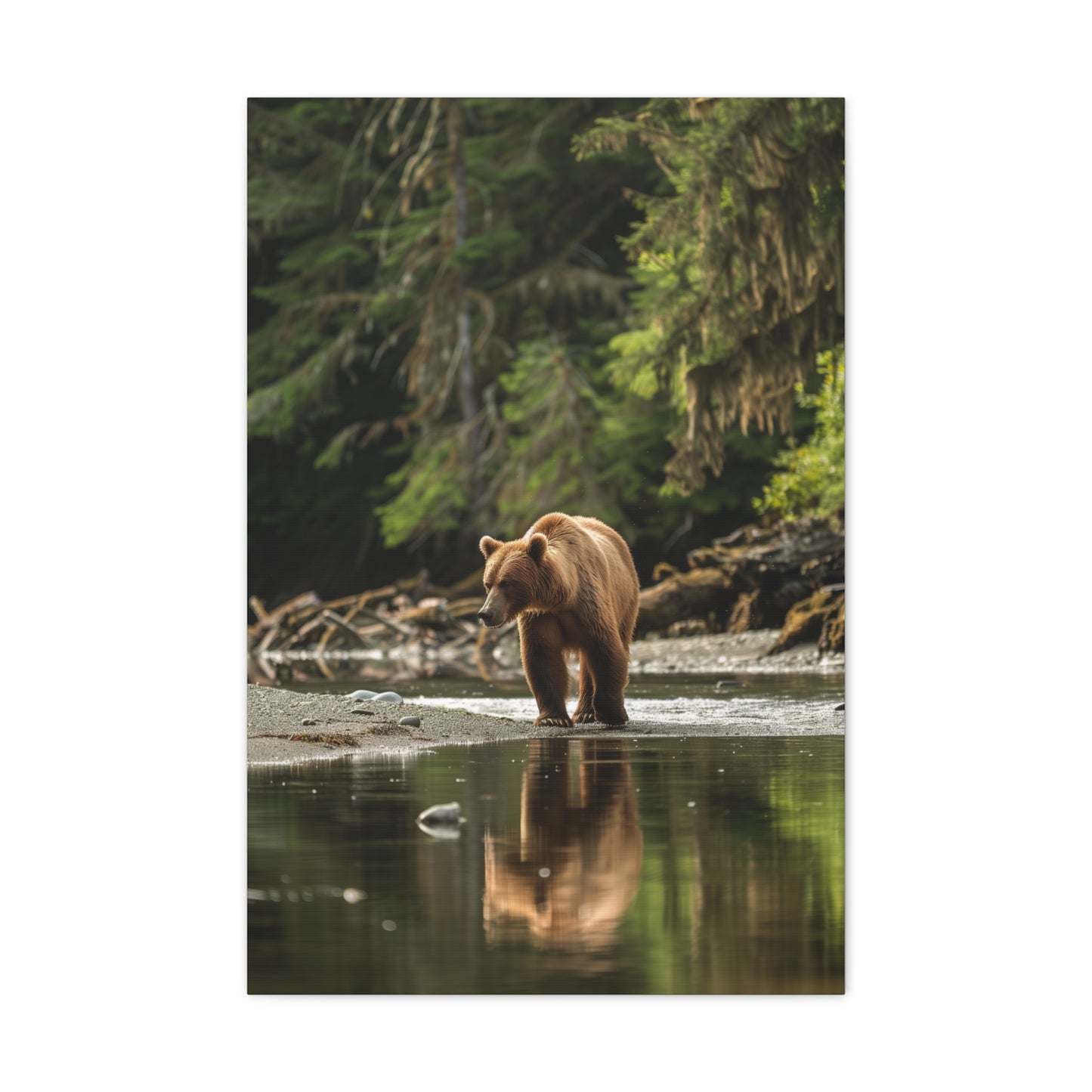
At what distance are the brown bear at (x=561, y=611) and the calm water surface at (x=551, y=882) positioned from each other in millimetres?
858

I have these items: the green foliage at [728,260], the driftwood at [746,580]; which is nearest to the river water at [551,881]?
the driftwood at [746,580]

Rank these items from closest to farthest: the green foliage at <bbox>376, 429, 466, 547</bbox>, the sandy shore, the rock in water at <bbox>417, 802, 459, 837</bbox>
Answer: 1. the rock in water at <bbox>417, 802, 459, 837</bbox>
2. the sandy shore
3. the green foliage at <bbox>376, 429, 466, 547</bbox>

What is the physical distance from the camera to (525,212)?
7.09 m

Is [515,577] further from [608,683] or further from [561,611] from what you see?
[608,683]

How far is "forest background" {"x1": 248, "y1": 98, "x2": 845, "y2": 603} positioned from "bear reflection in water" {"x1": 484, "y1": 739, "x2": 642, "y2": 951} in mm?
1740

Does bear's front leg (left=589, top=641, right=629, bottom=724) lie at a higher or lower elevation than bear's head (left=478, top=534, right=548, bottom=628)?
lower

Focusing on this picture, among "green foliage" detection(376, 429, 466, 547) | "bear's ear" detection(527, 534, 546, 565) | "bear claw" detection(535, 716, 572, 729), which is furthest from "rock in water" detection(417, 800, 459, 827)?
"green foliage" detection(376, 429, 466, 547)

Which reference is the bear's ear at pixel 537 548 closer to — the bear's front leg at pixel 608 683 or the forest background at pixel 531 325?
the bear's front leg at pixel 608 683

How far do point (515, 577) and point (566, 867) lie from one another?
169 centimetres

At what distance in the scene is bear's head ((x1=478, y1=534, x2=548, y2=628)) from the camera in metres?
6.28

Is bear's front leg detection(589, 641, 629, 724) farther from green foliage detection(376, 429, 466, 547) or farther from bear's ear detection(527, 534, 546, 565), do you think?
green foliage detection(376, 429, 466, 547)

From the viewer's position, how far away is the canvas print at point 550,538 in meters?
4.95

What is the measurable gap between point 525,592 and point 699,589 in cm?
157
